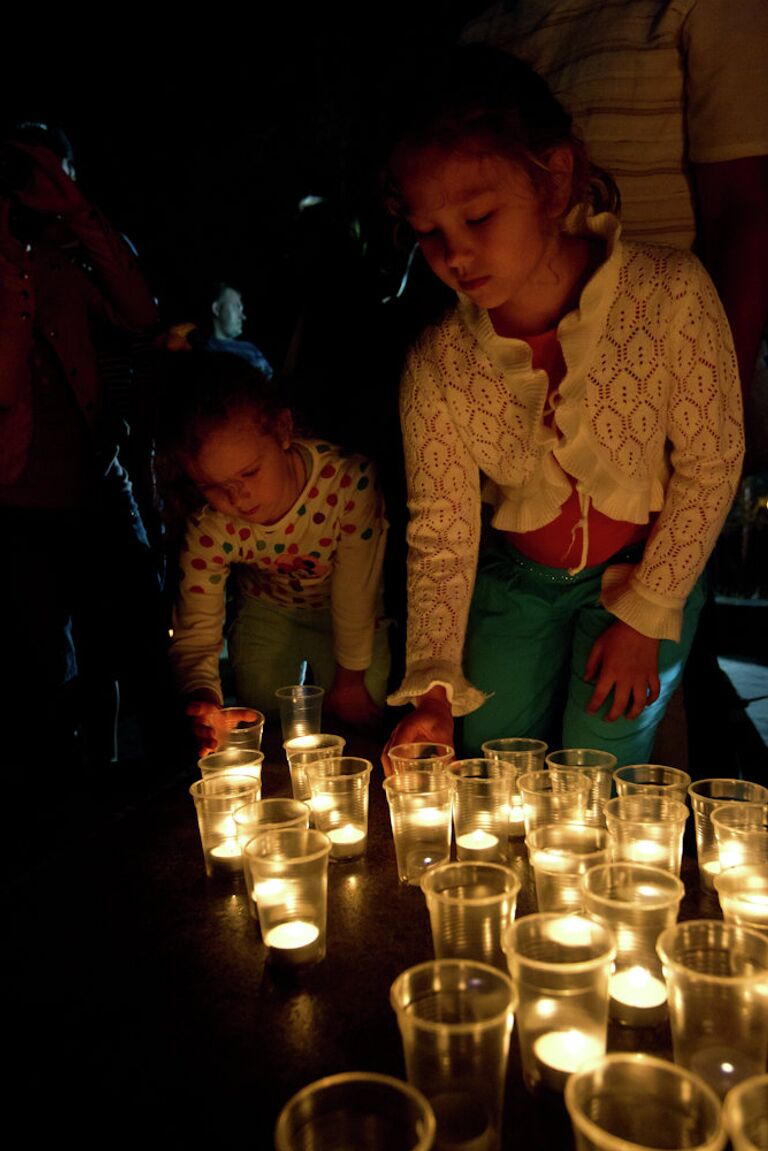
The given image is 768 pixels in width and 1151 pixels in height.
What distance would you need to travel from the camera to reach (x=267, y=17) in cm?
482

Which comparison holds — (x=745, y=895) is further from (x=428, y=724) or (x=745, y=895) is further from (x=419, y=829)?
(x=428, y=724)

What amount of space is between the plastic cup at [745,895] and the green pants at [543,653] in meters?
0.84

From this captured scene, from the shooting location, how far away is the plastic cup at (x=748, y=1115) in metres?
0.82

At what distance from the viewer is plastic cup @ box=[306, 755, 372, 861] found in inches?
67.2

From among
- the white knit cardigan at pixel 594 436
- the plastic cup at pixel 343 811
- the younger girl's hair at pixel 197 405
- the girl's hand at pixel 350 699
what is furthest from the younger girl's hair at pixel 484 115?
the girl's hand at pixel 350 699

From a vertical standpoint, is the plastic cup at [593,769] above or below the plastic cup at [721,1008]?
below

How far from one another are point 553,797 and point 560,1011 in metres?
0.58

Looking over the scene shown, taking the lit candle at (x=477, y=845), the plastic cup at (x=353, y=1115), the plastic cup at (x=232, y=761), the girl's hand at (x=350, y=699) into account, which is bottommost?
the girl's hand at (x=350, y=699)

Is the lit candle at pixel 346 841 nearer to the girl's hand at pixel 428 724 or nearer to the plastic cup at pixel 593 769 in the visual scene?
the girl's hand at pixel 428 724

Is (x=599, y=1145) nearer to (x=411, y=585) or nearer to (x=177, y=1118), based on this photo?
(x=177, y=1118)

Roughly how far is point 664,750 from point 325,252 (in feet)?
6.87

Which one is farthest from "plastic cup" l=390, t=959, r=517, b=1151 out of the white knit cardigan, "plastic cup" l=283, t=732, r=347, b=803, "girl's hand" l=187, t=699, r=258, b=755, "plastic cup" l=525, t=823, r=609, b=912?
"girl's hand" l=187, t=699, r=258, b=755

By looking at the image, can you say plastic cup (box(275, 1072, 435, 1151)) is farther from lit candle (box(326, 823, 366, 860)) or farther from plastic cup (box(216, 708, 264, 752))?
plastic cup (box(216, 708, 264, 752))

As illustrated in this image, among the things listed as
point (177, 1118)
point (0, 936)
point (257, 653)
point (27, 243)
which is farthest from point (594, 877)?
point (27, 243)
